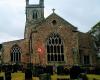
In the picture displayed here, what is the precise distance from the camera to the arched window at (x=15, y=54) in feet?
210

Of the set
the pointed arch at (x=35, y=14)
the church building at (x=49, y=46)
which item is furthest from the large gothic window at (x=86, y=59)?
the pointed arch at (x=35, y=14)

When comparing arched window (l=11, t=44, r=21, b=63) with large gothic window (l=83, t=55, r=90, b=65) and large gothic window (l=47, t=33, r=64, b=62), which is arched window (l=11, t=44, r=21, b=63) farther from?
large gothic window (l=83, t=55, r=90, b=65)

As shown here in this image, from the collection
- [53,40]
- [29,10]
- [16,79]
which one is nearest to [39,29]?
[53,40]

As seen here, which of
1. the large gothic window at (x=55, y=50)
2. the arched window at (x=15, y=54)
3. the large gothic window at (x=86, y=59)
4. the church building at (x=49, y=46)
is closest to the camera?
the church building at (x=49, y=46)

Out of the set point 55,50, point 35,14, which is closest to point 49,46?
point 55,50

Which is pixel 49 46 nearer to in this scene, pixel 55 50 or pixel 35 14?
pixel 55 50

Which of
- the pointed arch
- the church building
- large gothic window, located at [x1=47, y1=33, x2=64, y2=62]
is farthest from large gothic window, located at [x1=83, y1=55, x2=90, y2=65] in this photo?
the pointed arch

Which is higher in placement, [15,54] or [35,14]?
[35,14]

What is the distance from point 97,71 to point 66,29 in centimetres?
1484

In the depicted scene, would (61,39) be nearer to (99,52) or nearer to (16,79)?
(99,52)

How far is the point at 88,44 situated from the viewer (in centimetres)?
7238

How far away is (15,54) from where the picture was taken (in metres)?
64.0

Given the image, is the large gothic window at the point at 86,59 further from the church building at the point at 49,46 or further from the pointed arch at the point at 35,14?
the pointed arch at the point at 35,14

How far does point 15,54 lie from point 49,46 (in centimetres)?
628
